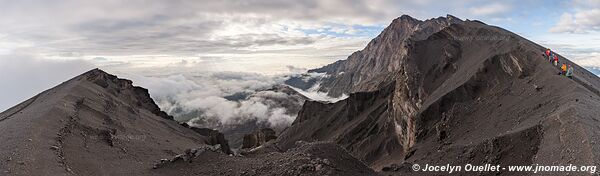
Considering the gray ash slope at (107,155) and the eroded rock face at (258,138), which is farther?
the eroded rock face at (258,138)

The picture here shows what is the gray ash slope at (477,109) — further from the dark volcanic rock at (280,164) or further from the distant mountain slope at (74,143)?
the distant mountain slope at (74,143)

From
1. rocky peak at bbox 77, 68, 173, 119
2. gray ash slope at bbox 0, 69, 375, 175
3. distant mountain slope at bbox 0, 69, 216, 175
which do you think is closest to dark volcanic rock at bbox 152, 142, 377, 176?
gray ash slope at bbox 0, 69, 375, 175

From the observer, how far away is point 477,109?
40219mm

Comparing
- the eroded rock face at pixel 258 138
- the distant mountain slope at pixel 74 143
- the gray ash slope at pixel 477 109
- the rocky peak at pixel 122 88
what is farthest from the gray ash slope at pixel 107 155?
the eroded rock face at pixel 258 138

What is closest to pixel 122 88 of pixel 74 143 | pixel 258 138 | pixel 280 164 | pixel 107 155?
pixel 258 138

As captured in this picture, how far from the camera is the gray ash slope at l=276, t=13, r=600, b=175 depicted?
20.5 meters

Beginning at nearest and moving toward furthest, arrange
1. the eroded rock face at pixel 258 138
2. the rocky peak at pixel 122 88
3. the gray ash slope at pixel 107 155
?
1. the gray ash slope at pixel 107 155
2. the rocky peak at pixel 122 88
3. the eroded rock face at pixel 258 138

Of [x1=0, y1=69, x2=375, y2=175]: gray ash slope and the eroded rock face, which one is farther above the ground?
[x1=0, y1=69, x2=375, y2=175]: gray ash slope

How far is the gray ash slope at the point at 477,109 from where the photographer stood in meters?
20.5

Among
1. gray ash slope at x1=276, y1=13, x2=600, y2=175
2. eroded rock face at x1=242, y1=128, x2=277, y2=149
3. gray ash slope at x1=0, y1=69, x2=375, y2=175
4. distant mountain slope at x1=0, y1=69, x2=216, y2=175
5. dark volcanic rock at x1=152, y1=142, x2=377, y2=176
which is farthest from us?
eroded rock face at x1=242, y1=128, x2=277, y2=149

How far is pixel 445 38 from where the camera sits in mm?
74562

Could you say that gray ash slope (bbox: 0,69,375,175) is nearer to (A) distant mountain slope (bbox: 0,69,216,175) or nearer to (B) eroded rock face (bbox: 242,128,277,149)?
(A) distant mountain slope (bbox: 0,69,216,175)

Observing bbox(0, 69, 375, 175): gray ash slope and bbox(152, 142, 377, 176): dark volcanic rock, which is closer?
bbox(152, 142, 377, 176): dark volcanic rock

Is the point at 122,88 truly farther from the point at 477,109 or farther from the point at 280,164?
the point at 280,164
